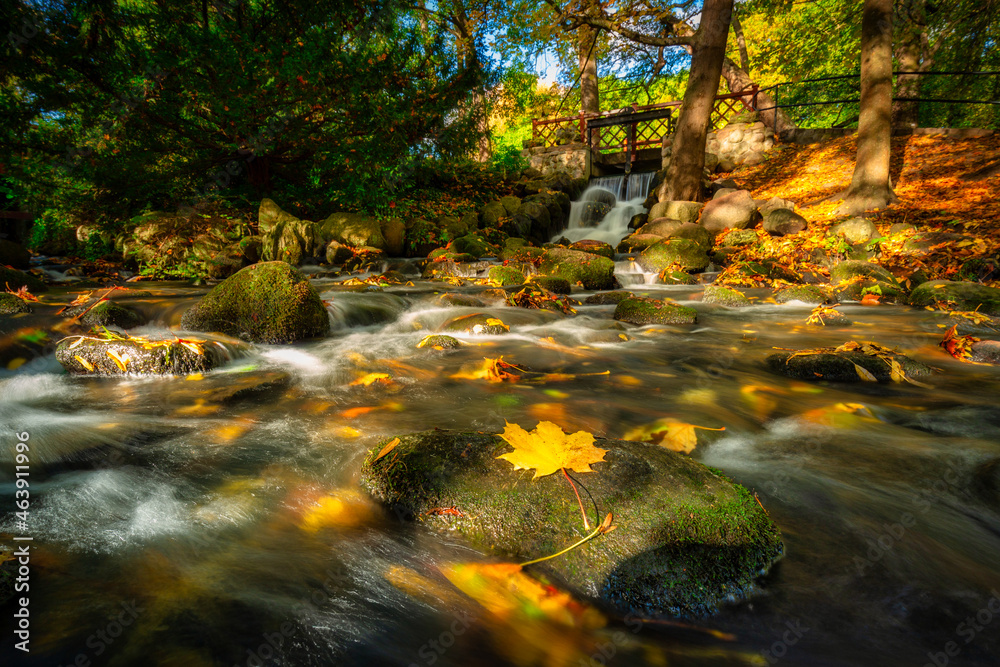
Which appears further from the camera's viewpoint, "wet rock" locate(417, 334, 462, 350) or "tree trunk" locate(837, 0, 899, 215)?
"tree trunk" locate(837, 0, 899, 215)

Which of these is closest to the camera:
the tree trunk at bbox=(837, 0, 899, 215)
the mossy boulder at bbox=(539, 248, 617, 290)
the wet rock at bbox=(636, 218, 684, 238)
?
the mossy boulder at bbox=(539, 248, 617, 290)

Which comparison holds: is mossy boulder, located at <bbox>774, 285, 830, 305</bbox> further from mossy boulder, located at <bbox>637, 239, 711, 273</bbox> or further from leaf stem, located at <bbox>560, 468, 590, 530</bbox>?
leaf stem, located at <bbox>560, 468, 590, 530</bbox>

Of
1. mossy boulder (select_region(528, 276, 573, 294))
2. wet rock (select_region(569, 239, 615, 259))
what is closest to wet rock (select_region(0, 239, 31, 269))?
mossy boulder (select_region(528, 276, 573, 294))

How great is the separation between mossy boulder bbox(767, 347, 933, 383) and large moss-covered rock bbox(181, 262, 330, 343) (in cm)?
446

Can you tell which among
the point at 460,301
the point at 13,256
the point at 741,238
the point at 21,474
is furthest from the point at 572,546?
the point at 13,256

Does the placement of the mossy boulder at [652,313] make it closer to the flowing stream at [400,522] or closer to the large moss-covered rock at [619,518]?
the flowing stream at [400,522]

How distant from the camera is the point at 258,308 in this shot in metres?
4.52

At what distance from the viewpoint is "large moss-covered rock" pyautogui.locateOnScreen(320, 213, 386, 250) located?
9492mm

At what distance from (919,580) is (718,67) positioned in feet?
43.4

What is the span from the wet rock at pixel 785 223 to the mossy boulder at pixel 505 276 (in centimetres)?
594

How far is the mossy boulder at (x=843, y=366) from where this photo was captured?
355cm

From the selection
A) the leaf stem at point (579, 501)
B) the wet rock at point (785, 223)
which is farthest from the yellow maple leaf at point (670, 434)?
the wet rock at point (785, 223)

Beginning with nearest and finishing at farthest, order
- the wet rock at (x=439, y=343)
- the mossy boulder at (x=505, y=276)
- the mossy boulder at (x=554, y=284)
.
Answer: the wet rock at (x=439, y=343), the mossy boulder at (x=554, y=284), the mossy boulder at (x=505, y=276)

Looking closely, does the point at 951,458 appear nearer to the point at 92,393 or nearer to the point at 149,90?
the point at 92,393
